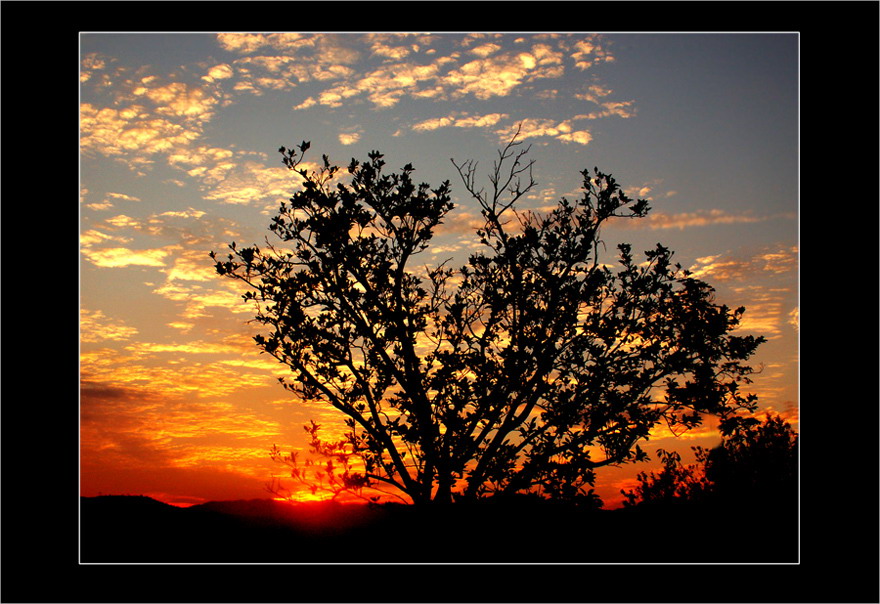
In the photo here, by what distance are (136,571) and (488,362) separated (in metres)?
7.29

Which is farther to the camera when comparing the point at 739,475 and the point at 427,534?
the point at 739,475

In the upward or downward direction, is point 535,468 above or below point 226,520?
above

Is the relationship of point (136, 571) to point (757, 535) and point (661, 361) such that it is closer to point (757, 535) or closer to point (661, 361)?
point (661, 361)

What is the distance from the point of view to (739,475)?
18594 mm

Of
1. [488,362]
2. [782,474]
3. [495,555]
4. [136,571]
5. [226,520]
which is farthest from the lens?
[782,474]

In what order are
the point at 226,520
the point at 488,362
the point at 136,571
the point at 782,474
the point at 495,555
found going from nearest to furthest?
the point at 136,571 < the point at 495,555 < the point at 488,362 < the point at 226,520 < the point at 782,474

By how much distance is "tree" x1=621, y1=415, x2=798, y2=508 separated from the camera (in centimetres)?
1565

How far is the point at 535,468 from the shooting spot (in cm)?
1298

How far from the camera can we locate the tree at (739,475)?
15648mm
